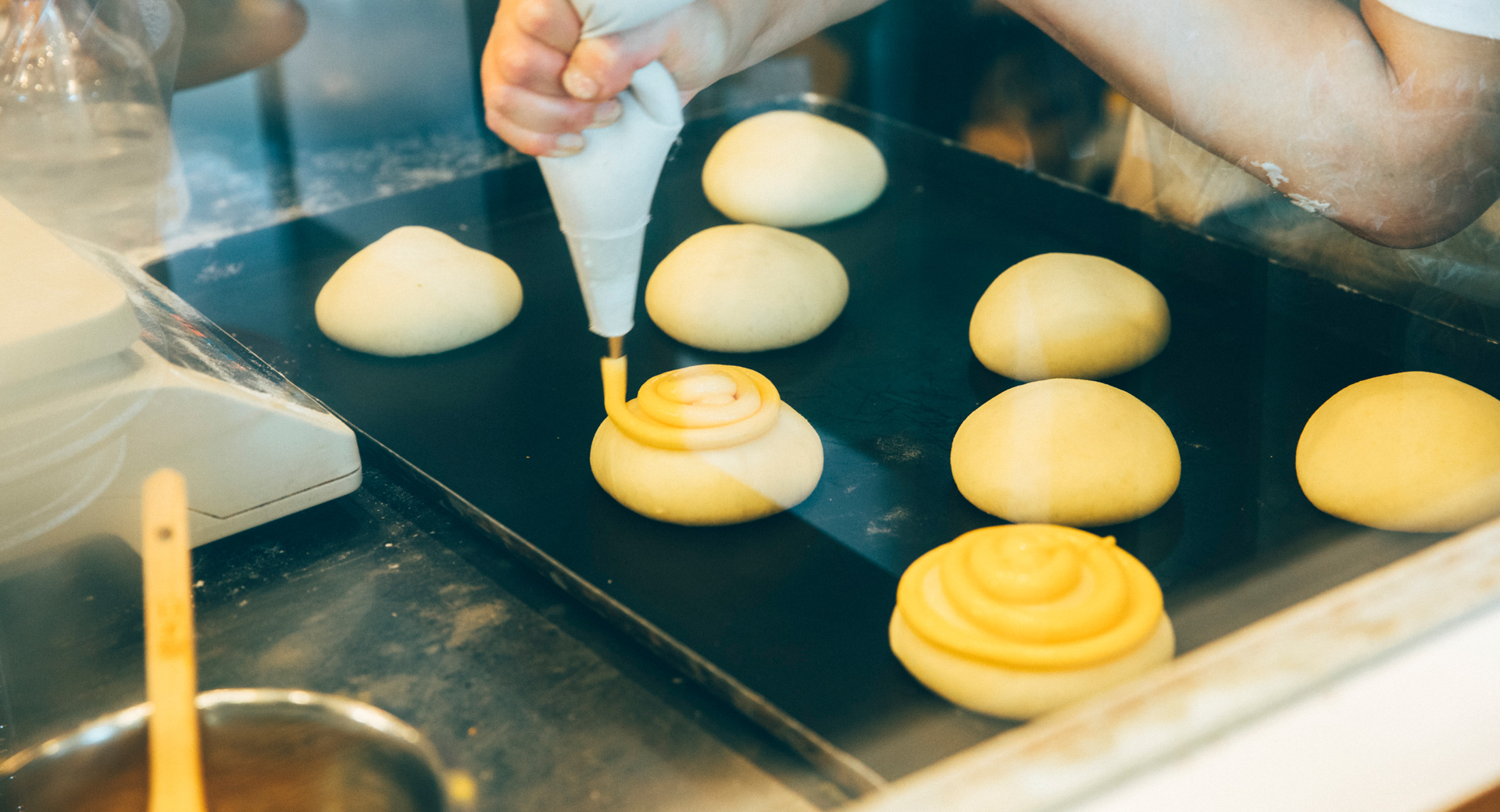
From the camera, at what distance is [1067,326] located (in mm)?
905

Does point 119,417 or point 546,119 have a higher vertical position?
point 546,119

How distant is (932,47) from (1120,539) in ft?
1.89

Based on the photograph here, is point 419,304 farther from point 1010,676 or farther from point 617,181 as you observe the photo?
point 1010,676

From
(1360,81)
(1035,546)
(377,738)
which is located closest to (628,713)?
(377,738)

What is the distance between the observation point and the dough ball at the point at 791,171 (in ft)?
3.29

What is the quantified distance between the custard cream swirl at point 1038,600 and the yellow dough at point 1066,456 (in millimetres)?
96

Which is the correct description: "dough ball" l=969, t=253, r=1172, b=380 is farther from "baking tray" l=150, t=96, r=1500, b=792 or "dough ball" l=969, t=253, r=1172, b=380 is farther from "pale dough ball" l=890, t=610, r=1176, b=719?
"pale dough ball" l=890, t=610, r=1176, b=719

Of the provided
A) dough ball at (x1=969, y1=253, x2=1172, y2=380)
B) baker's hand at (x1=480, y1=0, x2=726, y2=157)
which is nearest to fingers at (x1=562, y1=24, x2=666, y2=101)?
baker's hand at (x1=480, y1=0, x2=726, y2=157)

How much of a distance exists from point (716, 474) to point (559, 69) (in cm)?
33

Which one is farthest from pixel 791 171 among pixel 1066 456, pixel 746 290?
pixel 1066 456

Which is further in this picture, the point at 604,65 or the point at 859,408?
the point at 859,408

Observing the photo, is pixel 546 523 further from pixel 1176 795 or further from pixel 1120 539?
pixel 1176 795

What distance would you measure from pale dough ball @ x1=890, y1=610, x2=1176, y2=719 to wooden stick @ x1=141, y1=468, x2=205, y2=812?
39 centimetres

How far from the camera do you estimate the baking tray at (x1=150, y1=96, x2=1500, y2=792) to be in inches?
26.3
